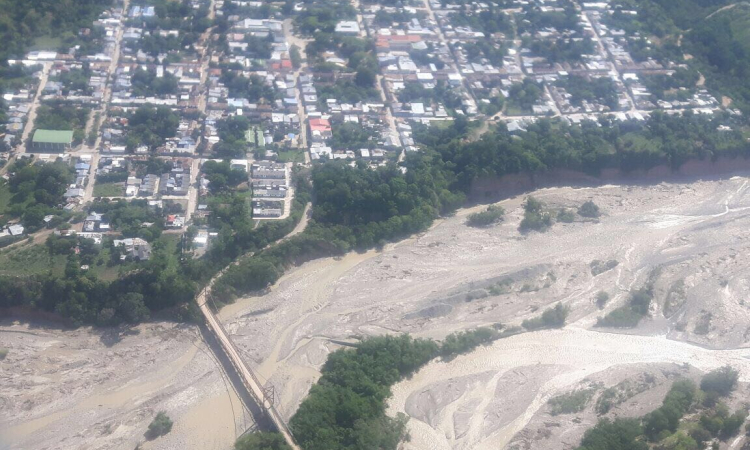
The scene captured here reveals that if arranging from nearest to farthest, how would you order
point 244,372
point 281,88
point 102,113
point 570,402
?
point 570,402, point 244,372, point 102,113, point 281,88

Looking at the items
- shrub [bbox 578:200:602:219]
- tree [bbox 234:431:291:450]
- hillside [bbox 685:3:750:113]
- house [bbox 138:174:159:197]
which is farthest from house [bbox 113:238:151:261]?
hillside [bbox 685:3:750:113]

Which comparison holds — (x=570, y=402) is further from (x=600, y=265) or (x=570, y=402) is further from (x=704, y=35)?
(x=704, y=35)

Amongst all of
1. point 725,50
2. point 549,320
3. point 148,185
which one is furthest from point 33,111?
point 725,50

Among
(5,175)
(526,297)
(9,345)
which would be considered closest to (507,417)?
(526,297)

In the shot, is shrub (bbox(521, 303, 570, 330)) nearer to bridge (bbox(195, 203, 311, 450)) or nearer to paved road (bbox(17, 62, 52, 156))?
bridge (bbox(195, 203, 311, 450))

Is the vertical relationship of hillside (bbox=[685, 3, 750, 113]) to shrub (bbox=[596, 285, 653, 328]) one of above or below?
above

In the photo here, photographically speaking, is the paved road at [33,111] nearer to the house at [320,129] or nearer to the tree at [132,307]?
the tree at [132,307]
